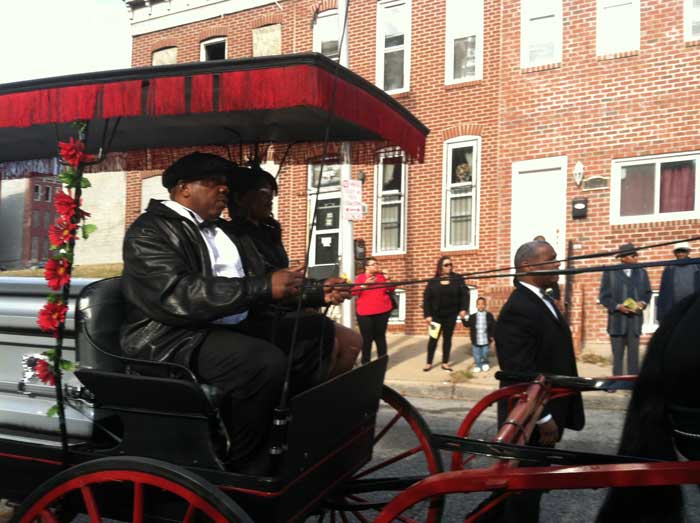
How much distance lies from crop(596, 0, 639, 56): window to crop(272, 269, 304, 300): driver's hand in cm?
1092

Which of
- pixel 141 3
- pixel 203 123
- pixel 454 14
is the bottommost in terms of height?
pixel 203 123

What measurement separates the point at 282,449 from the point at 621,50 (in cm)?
1134

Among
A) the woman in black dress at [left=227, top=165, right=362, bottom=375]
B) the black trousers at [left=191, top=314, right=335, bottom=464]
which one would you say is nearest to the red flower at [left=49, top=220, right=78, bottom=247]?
the black trousers at [left=191, top=314, right=335, bottom=464]

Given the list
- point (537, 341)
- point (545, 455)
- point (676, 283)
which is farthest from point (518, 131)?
point (545, 455)

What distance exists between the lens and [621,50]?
11.6 metres

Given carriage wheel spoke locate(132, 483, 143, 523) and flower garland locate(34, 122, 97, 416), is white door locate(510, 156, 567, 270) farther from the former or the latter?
carriage wheel spoke locate(132, 483, 143, 523)

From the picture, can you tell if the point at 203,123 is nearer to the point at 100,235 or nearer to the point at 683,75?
the point at 683,75

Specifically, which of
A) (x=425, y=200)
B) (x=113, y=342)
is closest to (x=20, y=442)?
(x=113, y=342)

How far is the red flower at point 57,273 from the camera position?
2.79m

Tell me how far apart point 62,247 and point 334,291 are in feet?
3.94

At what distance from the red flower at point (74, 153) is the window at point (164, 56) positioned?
49.1ft

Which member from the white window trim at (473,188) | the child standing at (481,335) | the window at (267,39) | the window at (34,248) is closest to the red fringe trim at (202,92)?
the child standing at (481,335)

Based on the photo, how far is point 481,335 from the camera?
31.1 feet

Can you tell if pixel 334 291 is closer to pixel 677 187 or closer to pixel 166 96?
pixel 166 96
